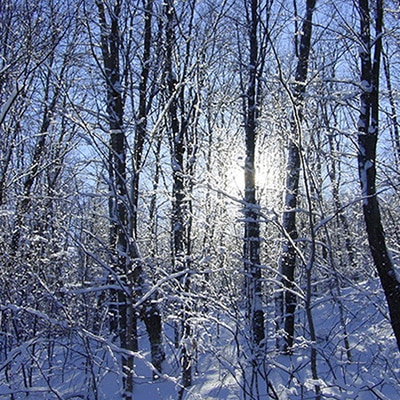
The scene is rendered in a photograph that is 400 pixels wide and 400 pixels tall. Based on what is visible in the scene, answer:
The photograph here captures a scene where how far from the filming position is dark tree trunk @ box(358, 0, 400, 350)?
14.8ft

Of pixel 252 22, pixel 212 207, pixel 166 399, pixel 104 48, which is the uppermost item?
pixel 252 22

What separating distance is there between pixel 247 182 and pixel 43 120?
7.97 meters

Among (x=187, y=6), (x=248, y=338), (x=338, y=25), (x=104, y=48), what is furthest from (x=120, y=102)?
(x=248, y=338)

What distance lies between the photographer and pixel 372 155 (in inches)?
189

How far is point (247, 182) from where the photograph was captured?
26.5 ft

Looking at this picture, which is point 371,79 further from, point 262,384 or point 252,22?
point 262,384

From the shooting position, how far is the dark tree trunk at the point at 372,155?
4512 millimetres

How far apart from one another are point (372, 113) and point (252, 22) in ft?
13.5

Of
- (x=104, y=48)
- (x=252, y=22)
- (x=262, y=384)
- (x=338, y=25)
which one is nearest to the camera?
(x=338, y=25)

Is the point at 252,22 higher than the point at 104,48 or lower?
higher

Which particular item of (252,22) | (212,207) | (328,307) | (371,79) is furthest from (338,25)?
(328,307)

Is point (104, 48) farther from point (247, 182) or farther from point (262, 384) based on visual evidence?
point (262, 384)

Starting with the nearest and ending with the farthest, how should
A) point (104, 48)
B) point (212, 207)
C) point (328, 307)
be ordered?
1. point (212, 207)
2. point (104, 48)
3. point (328, 307)

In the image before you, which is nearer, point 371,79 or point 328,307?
point 371,79
